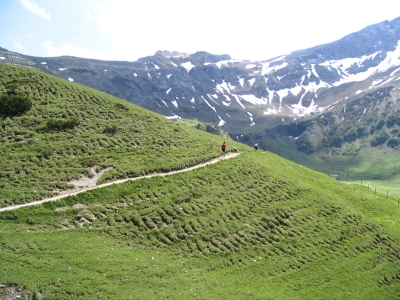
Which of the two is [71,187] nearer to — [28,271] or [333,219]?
[28,271]

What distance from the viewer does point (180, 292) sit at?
26.6 metres

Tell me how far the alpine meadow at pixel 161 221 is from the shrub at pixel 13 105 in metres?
0.17

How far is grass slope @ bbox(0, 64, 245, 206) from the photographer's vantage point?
36.8 m

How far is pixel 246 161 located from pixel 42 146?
33257 mm

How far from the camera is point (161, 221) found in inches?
1394

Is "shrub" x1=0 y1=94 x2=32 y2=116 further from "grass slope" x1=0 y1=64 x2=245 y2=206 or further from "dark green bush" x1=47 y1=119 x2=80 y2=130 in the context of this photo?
"dark green bush" x1=47 y1=119 x2=80 y2=130

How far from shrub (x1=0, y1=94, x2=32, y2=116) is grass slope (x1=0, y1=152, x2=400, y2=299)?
24.6 meters

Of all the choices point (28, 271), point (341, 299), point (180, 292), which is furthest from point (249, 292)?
point (28, 271)

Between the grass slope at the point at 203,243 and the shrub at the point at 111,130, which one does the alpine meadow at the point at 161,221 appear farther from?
the shrub at the point at 111,130

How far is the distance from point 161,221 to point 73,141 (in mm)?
20550

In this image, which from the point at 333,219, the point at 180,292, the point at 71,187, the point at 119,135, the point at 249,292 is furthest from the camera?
the point at 119,135

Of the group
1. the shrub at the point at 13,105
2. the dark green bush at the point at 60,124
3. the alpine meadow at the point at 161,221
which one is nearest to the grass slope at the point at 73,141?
the dark green bush at the point at 60,124

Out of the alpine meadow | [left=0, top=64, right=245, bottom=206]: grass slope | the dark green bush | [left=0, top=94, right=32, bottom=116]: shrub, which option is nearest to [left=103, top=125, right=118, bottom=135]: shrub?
[left=0, top=64, right=245, bottom=206]: grass slope

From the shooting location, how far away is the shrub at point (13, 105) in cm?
4859
